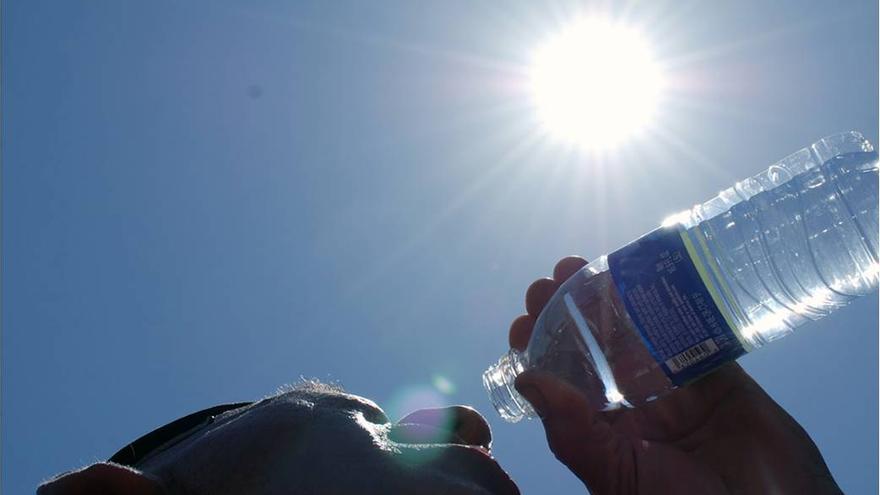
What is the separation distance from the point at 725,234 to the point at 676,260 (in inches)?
46.7

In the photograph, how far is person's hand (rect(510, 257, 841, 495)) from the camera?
2486 mm

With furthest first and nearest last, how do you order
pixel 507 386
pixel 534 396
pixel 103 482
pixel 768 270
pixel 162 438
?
pixel 768 270 < pixel 507 386 < pixel 534 396 < pixel 162 438 < pixel 103 482

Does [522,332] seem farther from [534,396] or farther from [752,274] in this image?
[752,274]

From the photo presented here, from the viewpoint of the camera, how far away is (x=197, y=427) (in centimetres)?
231

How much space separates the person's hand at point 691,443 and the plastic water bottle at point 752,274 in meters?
0.16

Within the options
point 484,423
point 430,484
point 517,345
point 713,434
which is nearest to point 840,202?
point 713,434

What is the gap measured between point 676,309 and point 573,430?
582 mm

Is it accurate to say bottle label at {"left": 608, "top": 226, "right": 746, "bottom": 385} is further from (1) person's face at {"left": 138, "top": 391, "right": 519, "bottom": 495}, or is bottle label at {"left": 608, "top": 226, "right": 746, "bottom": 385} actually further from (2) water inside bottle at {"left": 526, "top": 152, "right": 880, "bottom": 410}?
(1) person's face at {"left": 138, "top": 391, "right": 519, "bottom": 495}

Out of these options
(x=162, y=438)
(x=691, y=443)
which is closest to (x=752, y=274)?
(x=691, y=443)

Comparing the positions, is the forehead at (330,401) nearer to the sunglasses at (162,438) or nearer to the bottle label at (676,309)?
the sunglasses at (162,438)

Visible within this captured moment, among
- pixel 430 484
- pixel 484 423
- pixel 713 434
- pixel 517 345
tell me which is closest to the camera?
pixel 430 484

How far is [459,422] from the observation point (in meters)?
2.22

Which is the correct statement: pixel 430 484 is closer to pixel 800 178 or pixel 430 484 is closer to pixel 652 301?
pixel 652 301

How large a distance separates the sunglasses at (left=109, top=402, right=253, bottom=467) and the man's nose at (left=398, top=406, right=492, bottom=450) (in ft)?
2.22
